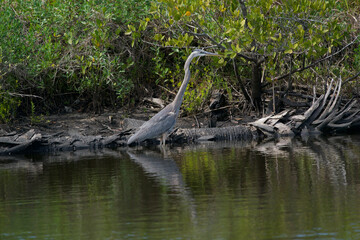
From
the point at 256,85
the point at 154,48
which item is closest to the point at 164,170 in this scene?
the point at 256,85

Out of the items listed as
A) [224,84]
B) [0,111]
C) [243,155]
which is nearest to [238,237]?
[243,155]

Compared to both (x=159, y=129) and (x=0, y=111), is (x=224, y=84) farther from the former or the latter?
(x=0, y=111)

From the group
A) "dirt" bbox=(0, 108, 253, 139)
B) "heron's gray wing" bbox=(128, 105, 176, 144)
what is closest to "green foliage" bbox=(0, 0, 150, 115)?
"dirt" bbox=(0, 108, 253, 139)

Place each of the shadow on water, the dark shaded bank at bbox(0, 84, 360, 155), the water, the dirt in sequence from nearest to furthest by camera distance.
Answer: the water, the shadow on water, the dark shaded bank at bbox(0, 84, 360, 155), the dirt

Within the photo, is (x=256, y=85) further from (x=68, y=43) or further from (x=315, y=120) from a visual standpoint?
(x=68, y=43)

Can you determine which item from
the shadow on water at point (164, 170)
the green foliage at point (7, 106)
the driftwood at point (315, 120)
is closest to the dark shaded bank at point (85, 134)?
the green foliage at point (7, 106)

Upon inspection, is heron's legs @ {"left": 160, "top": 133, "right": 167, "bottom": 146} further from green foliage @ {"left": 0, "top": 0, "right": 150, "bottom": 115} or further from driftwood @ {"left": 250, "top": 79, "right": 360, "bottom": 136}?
green foliage @ {"left": 0, "top": 0, "right": 150, "bottom": 115}

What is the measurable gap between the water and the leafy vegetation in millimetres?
2732

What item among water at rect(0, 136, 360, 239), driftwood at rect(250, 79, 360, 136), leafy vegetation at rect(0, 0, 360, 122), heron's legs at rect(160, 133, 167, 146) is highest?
leafy vegetation at rect(0, 0, 360, 122)

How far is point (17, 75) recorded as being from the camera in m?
13.8

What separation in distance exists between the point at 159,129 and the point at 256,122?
102 inches

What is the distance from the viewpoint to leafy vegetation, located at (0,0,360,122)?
40.1ft

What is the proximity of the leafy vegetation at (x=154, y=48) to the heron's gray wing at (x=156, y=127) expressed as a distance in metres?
1.58

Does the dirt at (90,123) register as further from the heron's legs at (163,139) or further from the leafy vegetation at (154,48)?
the heron's legs at (163,139)
